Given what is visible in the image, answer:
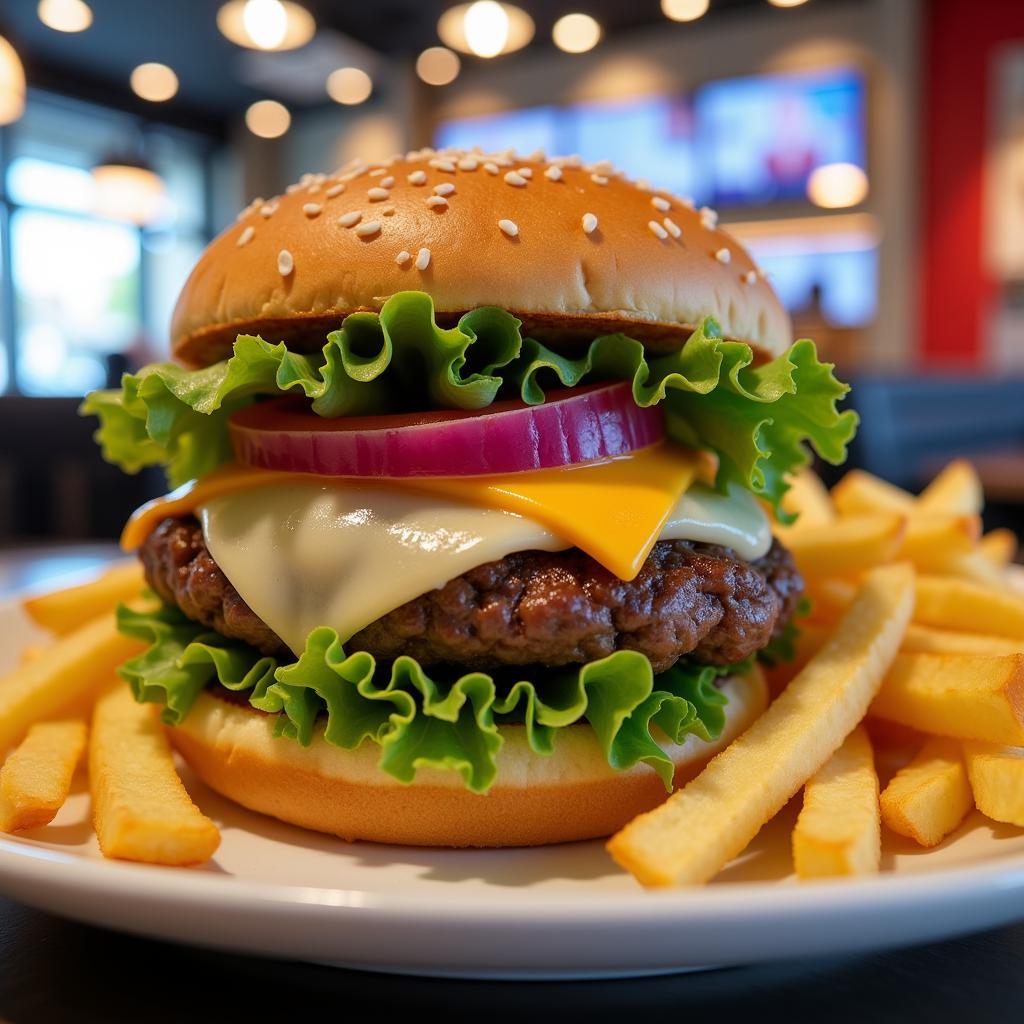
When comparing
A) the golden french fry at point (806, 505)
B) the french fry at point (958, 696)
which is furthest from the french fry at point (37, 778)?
the golden french fry at point (806, 505)

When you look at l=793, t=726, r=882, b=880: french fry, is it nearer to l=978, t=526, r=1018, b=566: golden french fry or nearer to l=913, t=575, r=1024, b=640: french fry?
l=913, t=575, r=1024, b=640: french fry

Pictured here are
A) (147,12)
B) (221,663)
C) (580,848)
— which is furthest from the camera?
(147,12)

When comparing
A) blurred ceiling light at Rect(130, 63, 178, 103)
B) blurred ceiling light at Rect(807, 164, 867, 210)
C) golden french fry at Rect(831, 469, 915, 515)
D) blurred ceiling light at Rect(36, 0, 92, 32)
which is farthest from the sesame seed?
blurred ceiling light at Rect(130, 63, 178, 103)

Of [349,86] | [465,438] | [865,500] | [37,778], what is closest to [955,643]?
[865,500]

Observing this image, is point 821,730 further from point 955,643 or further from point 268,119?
point 268,119

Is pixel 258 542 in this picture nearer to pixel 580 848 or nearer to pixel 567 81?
pixel 580 848

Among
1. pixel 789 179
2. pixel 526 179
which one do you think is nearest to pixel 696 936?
pixel 526 179

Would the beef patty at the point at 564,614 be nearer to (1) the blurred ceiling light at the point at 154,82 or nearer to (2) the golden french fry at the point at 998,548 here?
(2) the golden french fry at the point at 998,548
